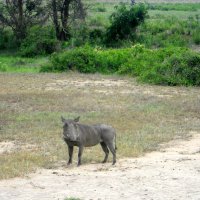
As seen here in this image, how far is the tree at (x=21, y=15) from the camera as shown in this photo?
35.0 meters

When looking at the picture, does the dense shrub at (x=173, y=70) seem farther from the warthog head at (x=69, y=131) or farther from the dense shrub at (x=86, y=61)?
the warthog head at (x=69, y=131)

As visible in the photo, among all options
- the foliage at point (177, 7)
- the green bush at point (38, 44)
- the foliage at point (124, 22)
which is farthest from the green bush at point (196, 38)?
the foliage at point (177, 7)

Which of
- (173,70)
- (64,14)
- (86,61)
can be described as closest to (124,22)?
(64,14)

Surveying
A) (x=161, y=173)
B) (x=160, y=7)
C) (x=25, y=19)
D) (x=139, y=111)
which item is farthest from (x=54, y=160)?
(x=160, y=7)

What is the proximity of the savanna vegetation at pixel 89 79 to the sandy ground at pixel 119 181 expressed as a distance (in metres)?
0.54

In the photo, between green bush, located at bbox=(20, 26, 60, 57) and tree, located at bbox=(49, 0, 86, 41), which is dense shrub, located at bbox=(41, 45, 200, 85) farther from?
tree, located at bbox=(49, 0, 86, 41)

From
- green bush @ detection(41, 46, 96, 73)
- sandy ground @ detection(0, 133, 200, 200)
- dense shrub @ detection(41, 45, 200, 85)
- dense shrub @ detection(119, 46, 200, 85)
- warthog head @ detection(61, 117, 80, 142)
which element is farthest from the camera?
green bush @ detection(41, 46, 96, 73)

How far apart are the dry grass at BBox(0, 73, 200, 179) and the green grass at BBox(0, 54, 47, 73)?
8.77 ft

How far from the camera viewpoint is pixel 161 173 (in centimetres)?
1084

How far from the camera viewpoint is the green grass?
27.7 meters

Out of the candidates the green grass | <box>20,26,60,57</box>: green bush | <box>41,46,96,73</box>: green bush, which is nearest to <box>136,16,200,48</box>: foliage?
<box>20,26,60,57</box>: green bush

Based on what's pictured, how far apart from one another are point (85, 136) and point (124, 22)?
23493 millimetres

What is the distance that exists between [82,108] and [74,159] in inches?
223

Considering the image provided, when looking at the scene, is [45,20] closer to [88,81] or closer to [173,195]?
[88,81]
